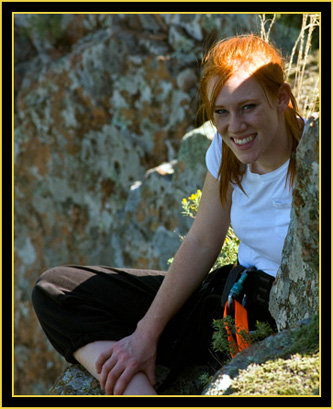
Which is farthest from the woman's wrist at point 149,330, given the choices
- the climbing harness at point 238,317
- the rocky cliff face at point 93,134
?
the rocky cliff face at point 93,134

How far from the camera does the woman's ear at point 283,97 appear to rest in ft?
7.78

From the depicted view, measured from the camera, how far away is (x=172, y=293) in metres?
2.66

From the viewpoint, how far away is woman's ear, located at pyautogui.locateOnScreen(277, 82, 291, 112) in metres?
2.37

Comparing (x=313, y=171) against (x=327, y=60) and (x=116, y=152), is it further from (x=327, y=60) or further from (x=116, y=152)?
(x=116, y=152)

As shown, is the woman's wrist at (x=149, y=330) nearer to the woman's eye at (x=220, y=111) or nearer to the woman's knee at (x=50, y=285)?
the woman's knee at (x=50, y=285)

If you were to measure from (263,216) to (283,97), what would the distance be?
520 mm

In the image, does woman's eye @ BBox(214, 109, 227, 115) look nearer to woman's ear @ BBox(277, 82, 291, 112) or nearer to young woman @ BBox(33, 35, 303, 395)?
young woman @ BBox(33, 35, 303, 395)

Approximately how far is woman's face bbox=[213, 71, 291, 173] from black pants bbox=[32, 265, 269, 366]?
2.24 feet

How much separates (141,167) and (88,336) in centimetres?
440

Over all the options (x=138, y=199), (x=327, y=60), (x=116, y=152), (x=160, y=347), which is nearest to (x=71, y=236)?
(x=116, y=152)

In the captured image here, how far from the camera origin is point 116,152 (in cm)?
702

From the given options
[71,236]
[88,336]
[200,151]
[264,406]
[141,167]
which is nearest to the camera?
[264,406]

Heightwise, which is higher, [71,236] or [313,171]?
[313,171]

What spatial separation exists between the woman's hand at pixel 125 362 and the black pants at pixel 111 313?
10cm
